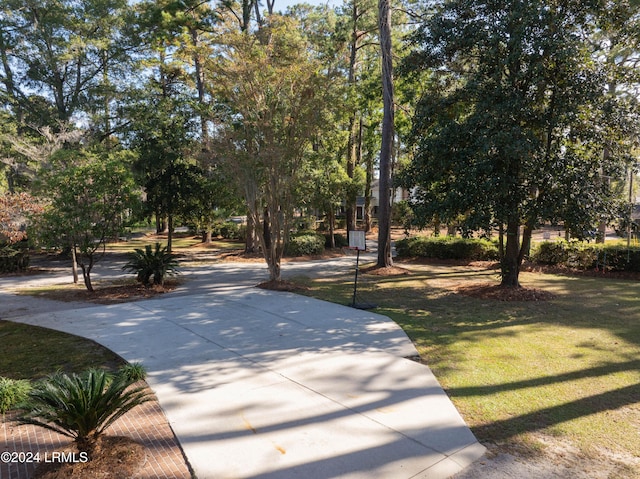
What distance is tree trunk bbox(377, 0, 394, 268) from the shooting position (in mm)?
13219

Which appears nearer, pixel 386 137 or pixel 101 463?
pixel 101 463

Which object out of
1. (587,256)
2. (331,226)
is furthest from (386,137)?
A: (587,256)

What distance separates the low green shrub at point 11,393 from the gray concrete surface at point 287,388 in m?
1.24

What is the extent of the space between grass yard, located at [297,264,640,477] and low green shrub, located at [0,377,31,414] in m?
4.59

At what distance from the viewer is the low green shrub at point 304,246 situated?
18.5 meters

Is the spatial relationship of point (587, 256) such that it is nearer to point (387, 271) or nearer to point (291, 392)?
point (387, 271)

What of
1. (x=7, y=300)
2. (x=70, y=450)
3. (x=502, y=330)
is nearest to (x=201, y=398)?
(x=70, y=450)

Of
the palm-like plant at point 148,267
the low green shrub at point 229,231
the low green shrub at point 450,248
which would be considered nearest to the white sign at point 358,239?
the palm-like plant at point 148,267

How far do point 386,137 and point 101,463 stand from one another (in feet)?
42.3

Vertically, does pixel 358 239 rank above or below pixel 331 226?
below

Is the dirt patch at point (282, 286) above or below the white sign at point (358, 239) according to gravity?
below

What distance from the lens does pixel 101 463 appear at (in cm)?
297

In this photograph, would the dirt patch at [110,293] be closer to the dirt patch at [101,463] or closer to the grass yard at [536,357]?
the grass yard at [536,357]

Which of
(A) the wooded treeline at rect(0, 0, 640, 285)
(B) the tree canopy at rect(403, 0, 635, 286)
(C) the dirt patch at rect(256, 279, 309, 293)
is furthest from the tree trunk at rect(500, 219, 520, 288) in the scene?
(C) the dirt patch at rect(256, 279, 309, 293)
